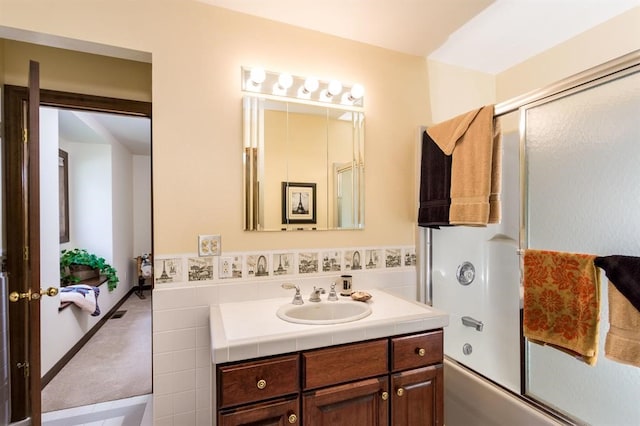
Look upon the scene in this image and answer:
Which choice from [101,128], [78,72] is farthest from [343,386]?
[101,128]

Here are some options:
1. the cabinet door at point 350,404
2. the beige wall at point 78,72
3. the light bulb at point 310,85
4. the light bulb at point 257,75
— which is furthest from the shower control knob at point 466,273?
the beige wall at point 78,72

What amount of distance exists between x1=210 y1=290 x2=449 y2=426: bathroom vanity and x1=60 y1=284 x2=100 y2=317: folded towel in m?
2.19

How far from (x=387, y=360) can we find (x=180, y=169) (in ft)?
4.36

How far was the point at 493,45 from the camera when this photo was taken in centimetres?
199

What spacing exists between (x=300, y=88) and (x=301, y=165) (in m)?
0.45

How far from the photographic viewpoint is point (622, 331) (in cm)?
108

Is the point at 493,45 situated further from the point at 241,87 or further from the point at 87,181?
the point at 87,181

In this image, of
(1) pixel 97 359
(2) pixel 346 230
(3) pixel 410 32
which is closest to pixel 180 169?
(2) pixel 346 230

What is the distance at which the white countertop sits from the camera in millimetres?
1093

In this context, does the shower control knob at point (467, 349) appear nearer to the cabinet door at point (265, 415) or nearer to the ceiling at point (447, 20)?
the cabinet door at point (265, 415)

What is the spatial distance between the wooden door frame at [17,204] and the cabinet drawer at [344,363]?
5.30 feet

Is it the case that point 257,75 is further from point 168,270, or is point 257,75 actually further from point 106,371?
point 106,371

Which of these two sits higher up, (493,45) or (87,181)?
(493,45)

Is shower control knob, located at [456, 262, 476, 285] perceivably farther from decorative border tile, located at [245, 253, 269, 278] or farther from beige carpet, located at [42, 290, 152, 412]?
beige carpet, located at [42, 290, 152, 412]
